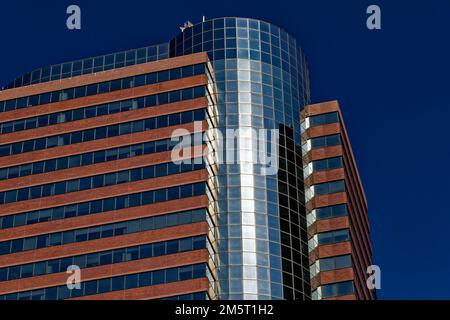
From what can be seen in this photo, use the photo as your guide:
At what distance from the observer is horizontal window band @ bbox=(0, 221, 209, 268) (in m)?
98.4

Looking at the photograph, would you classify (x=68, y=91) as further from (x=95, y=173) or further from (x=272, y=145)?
(x=272, y=145)

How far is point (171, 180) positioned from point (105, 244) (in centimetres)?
1009

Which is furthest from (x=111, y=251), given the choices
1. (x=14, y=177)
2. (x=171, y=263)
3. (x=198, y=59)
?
(x=198, y=59)

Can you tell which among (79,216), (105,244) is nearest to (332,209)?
(105,244)

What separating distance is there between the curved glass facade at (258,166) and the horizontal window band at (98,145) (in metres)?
6.54

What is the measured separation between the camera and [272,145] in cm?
10944

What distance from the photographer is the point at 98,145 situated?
108m

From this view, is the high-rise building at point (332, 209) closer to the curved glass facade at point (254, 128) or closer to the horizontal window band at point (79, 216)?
the curved glass facade at point (254, 128)

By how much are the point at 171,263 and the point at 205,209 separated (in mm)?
7099

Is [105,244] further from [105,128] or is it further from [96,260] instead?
[105,128]

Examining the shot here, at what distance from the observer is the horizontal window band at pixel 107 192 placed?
3991 inches

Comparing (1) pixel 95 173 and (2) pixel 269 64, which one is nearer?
(1) pixel 95 173

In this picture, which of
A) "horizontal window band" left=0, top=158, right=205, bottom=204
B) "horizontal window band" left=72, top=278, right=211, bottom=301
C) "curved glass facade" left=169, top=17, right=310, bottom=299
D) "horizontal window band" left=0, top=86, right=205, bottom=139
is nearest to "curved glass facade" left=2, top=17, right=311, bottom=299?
"curved glass facade" left=169, top=17, right=310, bottom=299

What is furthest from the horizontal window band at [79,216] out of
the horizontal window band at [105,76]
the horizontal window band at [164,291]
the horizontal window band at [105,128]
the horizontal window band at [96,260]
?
the horizontal window band at [105,76]
